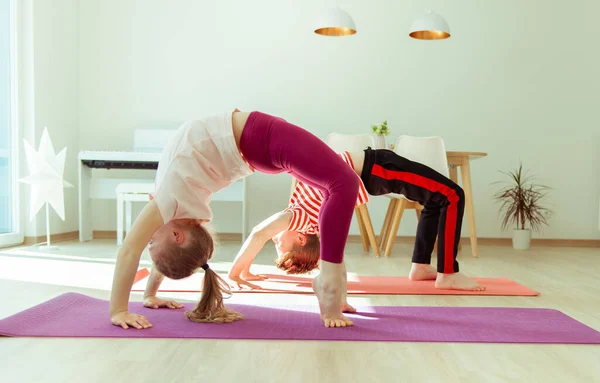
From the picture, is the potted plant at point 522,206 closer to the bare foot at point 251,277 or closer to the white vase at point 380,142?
the white vase at point 380,142

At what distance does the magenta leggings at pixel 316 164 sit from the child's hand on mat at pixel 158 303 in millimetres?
672

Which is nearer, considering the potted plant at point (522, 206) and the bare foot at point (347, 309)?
the bare foot at point (347, 309)

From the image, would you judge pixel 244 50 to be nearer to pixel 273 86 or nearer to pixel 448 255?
pixel 273 86

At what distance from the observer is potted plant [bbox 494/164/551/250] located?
5.38 m

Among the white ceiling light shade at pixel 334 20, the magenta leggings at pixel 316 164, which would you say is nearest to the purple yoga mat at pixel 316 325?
the magenta leggings at pixel 316 164

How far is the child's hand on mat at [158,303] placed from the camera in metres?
2.35

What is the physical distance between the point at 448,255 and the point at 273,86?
3.25 meters

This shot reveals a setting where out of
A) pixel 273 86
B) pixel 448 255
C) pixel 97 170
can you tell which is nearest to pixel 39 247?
pixel 97 170

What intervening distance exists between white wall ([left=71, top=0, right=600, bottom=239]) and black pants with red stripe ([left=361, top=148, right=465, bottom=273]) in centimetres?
271

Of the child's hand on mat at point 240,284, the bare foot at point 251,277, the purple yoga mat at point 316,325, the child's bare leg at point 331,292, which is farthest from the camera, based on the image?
the bare foot at point 251,277

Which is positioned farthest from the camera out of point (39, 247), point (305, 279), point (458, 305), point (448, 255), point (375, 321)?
point (39, 247)

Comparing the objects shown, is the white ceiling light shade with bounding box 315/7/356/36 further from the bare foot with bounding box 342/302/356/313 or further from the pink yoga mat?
the bare foot with bounding box 342/302/356/313

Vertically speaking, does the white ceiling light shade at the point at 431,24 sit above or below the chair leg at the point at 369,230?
above

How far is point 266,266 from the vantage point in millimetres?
3803
